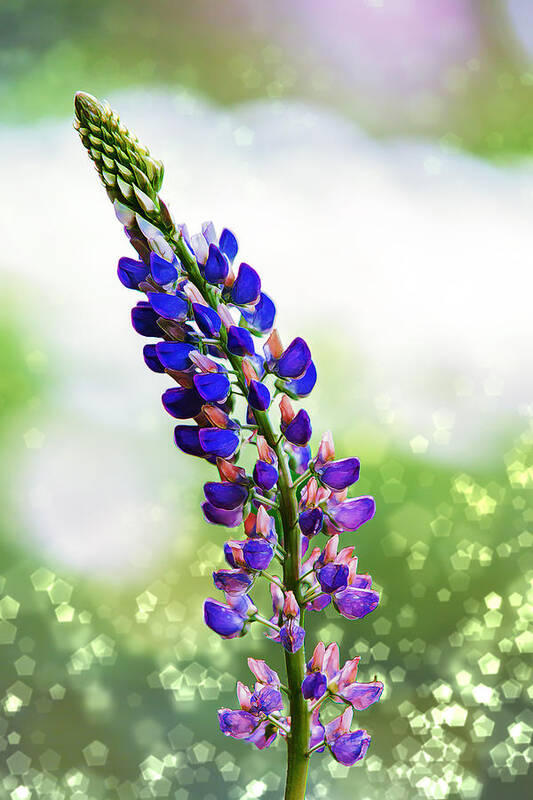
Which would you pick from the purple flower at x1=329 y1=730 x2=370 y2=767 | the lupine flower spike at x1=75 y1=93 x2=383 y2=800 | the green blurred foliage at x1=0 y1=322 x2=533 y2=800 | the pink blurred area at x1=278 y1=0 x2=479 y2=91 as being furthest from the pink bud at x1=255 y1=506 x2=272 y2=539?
the pink blurred area at x1=278 y1=0 x2=479 y2=91

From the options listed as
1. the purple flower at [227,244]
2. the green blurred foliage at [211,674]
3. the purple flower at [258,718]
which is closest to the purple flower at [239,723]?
the purple flower at [258,718]

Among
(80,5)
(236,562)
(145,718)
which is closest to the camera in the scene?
(236,562)

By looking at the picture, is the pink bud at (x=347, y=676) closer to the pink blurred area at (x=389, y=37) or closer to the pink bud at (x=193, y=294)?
the pink bud at (x=193, y=294)

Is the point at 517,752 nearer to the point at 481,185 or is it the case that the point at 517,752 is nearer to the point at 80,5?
the point at 481,185

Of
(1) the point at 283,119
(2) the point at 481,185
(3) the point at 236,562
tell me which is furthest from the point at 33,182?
(3) the point at 236,562

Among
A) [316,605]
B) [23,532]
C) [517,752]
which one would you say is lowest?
[517,752]

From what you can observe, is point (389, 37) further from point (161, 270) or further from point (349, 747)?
point (349, 747)

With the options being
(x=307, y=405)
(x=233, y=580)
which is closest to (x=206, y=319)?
(x=233, y=580)

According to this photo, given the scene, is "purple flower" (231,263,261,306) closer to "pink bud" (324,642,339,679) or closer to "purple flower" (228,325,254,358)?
"purple flower" (228,325,254,358)
